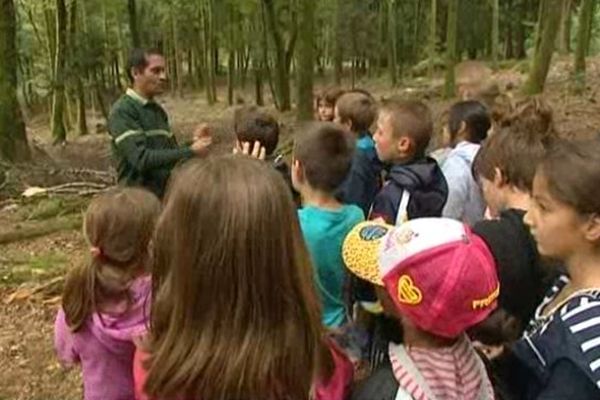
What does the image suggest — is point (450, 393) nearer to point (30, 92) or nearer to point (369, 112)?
point (369, 112)

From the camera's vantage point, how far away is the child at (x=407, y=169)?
394cm

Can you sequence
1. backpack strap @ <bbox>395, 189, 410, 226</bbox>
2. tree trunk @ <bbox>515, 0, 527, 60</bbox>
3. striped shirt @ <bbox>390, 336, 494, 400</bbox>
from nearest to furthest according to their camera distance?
1. striped shirt @ <bbox>390, 336, 494, 400</bbox>
2. backpack strap @ <bbox>395, 189, 410, 226</bbox>
3. tree trunk @ <bbox>515, 0, 527, 60</bbox>

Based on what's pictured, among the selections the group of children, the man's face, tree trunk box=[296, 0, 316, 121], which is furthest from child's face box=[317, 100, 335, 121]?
tree trunk box=[296, 0, 316, 121]

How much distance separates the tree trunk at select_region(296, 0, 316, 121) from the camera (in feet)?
51.9

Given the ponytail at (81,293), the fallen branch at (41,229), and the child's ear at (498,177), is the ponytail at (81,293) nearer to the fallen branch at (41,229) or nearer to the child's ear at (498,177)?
the child's ear at (498,177)

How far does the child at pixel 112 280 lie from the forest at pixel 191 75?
15cm

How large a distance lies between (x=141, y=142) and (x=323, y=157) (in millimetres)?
2407

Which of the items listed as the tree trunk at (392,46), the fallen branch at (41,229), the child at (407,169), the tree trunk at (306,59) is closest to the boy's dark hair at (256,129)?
the child at (407,169)

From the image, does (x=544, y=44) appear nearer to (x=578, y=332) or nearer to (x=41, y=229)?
(x=41, y=229)

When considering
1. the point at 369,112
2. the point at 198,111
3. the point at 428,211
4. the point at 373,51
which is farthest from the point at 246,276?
the point at 373,51

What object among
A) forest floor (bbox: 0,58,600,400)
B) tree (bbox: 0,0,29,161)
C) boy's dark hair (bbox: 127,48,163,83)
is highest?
boy's dark hair (bbox: 127,48,163,83)

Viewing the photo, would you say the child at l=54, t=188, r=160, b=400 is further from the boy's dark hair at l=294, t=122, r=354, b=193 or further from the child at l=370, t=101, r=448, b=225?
the child at l=370, t=101, r=448, b=225

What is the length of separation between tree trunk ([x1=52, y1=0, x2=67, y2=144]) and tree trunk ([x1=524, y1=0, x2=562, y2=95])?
13.3m

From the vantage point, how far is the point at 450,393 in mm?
2121
